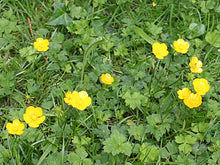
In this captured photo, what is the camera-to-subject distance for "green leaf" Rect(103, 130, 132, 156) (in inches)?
84.7

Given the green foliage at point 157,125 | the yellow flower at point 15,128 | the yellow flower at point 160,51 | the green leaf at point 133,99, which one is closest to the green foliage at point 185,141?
the green foliage at point 157,125

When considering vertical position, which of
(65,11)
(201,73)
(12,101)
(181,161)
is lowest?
(181,161)

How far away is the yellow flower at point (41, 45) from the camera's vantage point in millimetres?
2646

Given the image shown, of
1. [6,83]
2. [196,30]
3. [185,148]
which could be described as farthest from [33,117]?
[196,30]

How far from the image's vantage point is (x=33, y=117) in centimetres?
217

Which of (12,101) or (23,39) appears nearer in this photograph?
(12,101)

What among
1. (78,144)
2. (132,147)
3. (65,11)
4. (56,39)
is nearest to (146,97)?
(132,147)

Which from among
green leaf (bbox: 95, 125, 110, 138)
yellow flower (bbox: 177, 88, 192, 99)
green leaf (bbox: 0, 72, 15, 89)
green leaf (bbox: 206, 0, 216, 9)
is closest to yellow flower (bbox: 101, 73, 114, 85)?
green leaf (bbox: 95, 125, 110, 138)

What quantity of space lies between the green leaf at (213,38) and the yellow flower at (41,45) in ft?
5.81

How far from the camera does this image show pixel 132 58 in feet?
9.46

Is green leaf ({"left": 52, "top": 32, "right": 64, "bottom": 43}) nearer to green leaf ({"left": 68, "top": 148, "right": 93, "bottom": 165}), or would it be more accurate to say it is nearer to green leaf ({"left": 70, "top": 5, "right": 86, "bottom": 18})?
green leaf ({"left": 70, "top": 5, "right": 86, "bottom": 18})

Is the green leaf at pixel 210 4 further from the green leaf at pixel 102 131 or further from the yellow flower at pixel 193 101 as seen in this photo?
the green leaf at pixel 102 131

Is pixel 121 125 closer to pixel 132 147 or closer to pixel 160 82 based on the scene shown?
pixel 132 147

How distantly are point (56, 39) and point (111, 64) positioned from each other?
0.67 m
